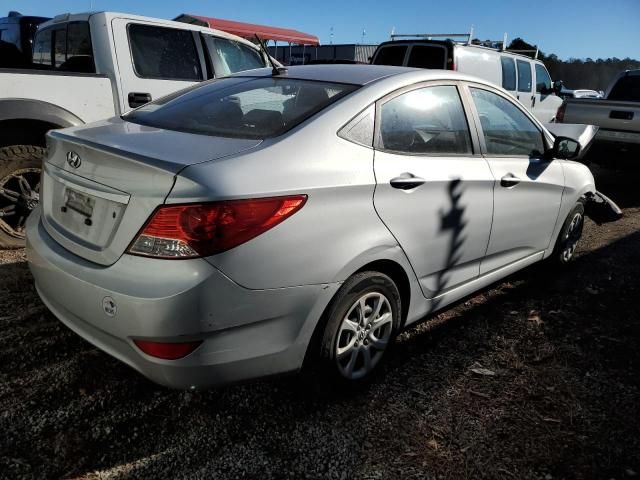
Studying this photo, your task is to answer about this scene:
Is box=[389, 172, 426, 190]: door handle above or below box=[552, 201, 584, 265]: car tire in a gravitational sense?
above

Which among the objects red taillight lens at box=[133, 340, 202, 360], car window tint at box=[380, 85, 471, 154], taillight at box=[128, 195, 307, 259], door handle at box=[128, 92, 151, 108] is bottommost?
red taillight lens at box=[133, 340, 202, 360]

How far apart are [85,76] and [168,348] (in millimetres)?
3237

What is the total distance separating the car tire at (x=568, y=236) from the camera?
427cm

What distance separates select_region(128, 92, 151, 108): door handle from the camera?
14.9 feet

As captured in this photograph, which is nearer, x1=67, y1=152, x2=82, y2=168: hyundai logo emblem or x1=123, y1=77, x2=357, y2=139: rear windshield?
x1=67, y1=152, x2=82, y2=168: hyundai logo emblem

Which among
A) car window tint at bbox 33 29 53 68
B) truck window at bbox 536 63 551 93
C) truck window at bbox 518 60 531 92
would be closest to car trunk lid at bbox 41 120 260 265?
car window tint at bbox 33 29 53 68

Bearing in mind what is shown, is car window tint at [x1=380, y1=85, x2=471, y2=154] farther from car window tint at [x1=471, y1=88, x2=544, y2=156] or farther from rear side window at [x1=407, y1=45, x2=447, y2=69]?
rear side window at [x1=407, y1=45, x2=447, y2=69]

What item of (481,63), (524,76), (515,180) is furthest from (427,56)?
(515,180)

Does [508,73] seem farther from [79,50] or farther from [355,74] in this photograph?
[355,74]

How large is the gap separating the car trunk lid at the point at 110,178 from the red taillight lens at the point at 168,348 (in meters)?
0.35

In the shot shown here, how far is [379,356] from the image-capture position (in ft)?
8.95

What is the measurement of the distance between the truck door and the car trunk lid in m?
2.27

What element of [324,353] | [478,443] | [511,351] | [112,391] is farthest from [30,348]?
[511,351]

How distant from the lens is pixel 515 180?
130 inches
